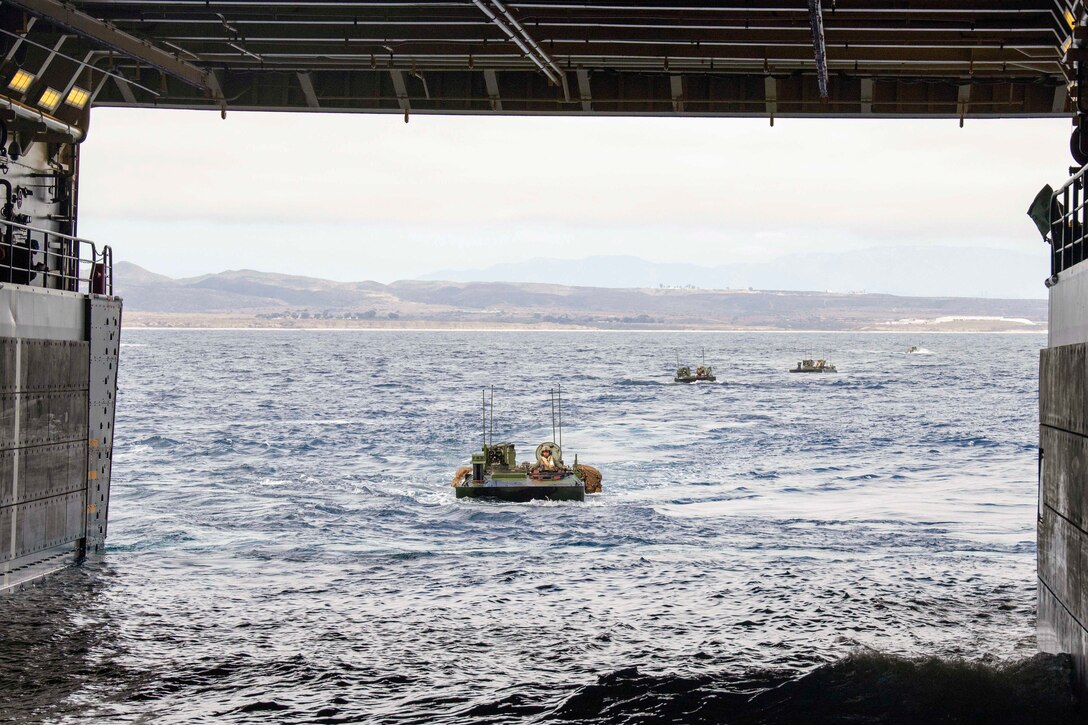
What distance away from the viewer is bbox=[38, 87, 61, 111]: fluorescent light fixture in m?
26.9

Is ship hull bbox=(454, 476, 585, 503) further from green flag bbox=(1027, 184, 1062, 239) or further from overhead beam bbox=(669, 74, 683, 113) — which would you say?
green flag bbox=(1027, 184, 1062, 239)

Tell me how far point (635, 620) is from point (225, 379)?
4590 inches

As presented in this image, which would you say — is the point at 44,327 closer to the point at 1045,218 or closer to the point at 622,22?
the point at 622,22

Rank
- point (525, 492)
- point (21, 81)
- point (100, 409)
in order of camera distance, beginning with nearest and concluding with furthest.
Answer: point (21, 81)
point (100, 409)
point (525, 492)

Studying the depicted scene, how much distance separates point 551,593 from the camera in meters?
26.7

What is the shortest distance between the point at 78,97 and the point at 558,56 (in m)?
11.5

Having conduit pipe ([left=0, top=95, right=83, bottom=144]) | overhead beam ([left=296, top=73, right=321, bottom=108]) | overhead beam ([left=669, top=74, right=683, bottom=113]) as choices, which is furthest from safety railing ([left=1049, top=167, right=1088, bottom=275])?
conduit pipe ([left=0, top=95, right=83, bottom=144])

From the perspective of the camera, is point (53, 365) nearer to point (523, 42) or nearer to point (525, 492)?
point (523, 42)

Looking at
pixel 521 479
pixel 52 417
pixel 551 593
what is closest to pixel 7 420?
pixel 52 417

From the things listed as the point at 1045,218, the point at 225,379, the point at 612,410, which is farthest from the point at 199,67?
the point at 225,379

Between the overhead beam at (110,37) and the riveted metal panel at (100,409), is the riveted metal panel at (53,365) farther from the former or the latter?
the overhead beam at (110,37)

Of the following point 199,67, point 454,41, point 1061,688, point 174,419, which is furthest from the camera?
point 174,419

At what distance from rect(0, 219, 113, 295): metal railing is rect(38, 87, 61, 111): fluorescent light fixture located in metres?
2.92

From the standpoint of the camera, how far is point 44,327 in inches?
938
